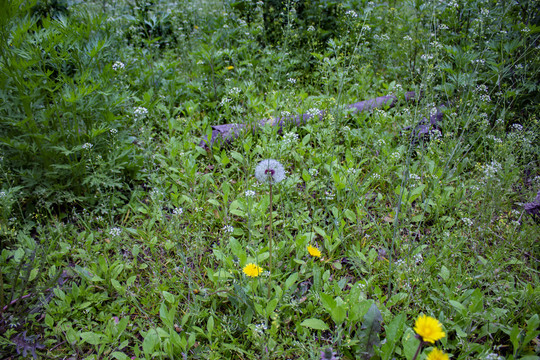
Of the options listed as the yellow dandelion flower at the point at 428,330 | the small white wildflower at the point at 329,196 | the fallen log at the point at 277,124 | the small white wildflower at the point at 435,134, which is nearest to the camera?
the yellow dandelion flower at the point at 428,330

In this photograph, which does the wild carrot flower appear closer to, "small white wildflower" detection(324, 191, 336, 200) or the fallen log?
"small white wildflower" detection(324, 191, 336, 200)

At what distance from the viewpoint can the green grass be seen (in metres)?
1.79

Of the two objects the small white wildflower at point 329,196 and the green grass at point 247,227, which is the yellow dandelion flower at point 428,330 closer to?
the green grass at point 247,227

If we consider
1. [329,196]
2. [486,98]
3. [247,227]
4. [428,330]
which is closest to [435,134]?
[486,98]

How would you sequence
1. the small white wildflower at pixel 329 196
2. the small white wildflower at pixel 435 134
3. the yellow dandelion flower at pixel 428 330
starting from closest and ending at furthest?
the yellow dandelion flower at pixel 428 330 < the small white wildflower at pixel 329 196 < the small white wildflower at pixel 435 134

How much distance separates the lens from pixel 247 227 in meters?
2.46

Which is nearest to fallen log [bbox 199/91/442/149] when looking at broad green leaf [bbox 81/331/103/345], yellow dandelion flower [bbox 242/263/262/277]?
yellow dandelion flower [bbox 242/263/262/277]

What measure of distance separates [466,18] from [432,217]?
2.53 metres

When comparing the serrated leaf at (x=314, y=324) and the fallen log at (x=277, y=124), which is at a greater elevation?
the fallen log at (x=277, y=124)

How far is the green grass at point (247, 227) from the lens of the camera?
1788mm

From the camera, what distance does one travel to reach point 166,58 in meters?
4.79

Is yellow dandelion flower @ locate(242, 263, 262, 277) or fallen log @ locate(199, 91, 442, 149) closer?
yellow dandelion flower @ locate(242, 263, 262, 277)

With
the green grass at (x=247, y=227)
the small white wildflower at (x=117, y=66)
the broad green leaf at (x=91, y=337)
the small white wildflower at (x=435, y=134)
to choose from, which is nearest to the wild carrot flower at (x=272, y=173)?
the green grass at (x=247, y=227)

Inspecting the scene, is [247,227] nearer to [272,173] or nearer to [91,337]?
[272,173]
